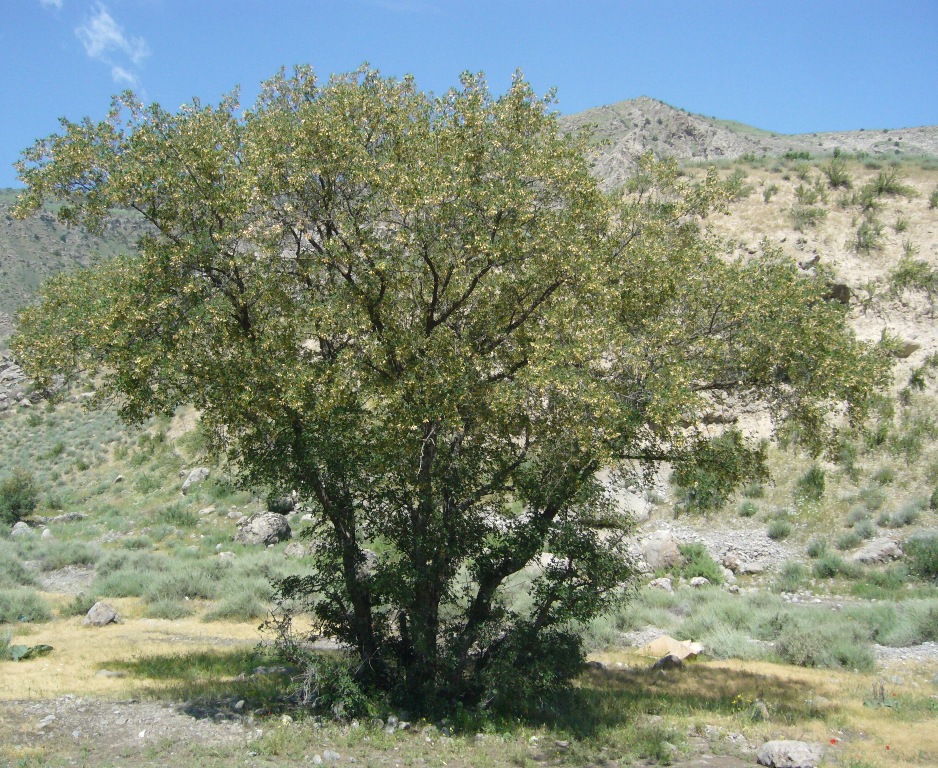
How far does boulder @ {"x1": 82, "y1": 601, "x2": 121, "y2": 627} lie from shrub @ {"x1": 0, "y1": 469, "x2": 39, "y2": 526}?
58.2 feet

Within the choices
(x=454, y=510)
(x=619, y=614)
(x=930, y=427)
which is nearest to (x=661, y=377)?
(x=454, y=510)

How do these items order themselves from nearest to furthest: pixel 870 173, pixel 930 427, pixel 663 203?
1. pixel 663 203
2. pixel 930 427
3. pixel 870 173

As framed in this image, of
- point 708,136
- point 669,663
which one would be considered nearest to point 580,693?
point 669,663

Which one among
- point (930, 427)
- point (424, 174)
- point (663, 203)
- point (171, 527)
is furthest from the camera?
point (171, 527)

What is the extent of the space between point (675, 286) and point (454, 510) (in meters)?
4.31

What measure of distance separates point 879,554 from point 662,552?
5.74 m

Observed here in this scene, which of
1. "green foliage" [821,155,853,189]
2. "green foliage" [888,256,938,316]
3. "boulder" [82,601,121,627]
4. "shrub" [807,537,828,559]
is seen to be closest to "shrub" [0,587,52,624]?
"boulder" [82,601,121,627]

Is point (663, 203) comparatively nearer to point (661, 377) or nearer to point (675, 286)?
point (675, 286)

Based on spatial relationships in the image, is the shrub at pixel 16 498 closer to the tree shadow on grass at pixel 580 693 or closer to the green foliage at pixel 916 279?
the tree shadow on grass at pixel 580 693

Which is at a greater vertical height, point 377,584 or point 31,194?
point 31,194

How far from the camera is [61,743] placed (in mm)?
8789

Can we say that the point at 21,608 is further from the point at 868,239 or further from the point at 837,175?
the point at 837,175

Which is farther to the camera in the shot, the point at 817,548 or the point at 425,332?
the point at 817,548

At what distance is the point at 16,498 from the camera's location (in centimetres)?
3253
